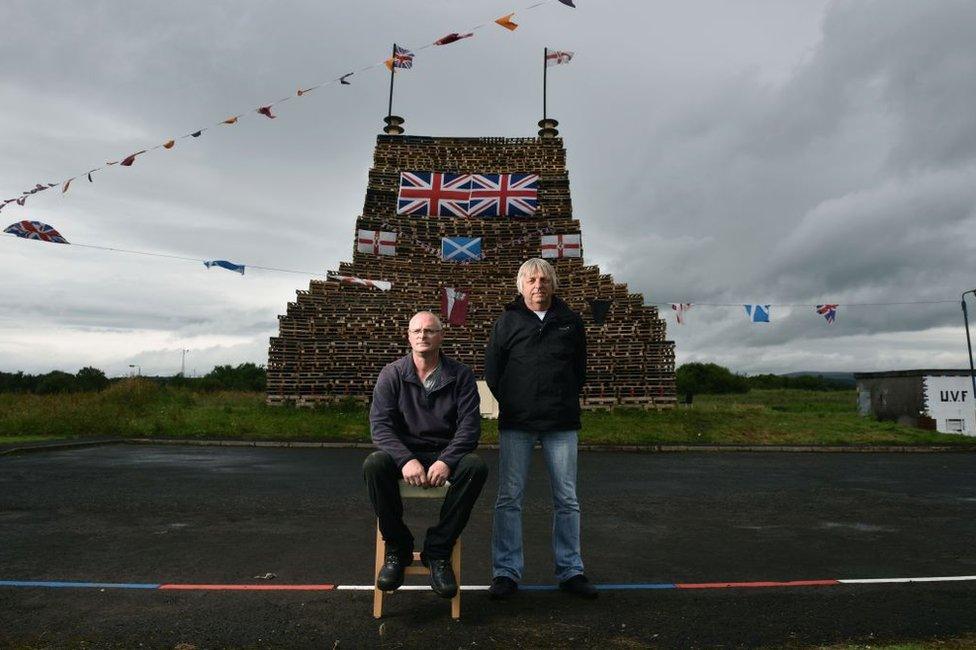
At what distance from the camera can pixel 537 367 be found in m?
4.25

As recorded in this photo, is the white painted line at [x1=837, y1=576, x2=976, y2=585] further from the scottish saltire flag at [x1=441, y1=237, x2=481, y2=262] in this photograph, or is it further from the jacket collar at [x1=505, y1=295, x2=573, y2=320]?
the scottish saltire flag at [x1=441, y1=237, x2=481, y2=262]

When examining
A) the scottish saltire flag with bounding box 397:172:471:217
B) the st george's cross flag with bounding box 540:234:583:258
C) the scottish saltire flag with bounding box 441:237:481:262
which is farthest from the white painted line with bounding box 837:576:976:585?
the scottish saltire flag with bounding box 397:172:471:217

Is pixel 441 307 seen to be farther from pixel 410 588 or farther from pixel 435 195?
pixel 410 588

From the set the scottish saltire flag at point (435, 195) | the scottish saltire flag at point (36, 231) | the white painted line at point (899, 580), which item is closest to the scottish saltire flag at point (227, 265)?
the scottish saltire flag at point (36, 231)

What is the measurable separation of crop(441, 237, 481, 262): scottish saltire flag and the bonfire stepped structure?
45 millimetres

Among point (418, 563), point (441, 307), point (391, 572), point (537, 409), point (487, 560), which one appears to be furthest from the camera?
point (441, 307)

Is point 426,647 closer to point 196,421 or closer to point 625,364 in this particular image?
point 196,421

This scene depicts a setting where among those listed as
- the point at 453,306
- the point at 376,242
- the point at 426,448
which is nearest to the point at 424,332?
the point at 426,448

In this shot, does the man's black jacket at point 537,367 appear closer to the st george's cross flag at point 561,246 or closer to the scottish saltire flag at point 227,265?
the scottish saltire flag at point 227,265

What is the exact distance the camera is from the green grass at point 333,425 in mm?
16797

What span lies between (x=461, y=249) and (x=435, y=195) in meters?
4.08

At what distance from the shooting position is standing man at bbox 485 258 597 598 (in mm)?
4156

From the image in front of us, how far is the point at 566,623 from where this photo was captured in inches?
139

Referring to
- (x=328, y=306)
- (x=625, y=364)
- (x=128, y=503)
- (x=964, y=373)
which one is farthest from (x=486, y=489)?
(x=964, y=373)
